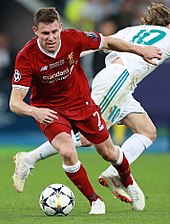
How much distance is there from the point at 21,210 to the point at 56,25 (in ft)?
6.15

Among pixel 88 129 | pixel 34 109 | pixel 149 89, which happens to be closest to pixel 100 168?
pixel 149 89

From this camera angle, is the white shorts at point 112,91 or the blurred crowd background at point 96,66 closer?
the white shorts at point 112,91

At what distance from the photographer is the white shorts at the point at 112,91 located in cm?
873

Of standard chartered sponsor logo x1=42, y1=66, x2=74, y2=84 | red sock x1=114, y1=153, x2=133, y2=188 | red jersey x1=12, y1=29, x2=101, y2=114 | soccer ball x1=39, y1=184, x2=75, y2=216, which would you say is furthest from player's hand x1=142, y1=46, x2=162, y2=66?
soccer ball x1=39, y1=184, x2=75, y2=216

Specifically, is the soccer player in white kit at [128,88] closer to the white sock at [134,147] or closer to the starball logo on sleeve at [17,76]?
the white sock at [134,147]

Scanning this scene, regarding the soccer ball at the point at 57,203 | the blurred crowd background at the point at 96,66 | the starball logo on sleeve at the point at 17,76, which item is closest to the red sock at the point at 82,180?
the soccer ball at the point at 57,203

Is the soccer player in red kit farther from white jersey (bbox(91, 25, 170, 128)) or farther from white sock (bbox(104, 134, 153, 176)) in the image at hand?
white jersey (bbox(91, 25, 170, 128))

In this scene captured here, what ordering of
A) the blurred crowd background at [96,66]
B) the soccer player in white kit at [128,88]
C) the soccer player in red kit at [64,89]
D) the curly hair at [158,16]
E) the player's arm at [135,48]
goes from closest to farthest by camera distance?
the soccer player in red kit at [64,89] < the player's arm at [135,48] < the soccer player in white kit at [128,88] < the curly hair at [158,16] < the blurred crowd background at [96,66]

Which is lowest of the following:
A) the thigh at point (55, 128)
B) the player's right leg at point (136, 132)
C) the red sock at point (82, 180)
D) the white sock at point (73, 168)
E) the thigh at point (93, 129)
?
the player's right leg at point (136, 132)

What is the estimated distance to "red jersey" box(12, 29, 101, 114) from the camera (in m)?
7.33

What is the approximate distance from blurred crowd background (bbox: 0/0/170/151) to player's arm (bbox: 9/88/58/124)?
7937 mm

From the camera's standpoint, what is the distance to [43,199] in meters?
7.46

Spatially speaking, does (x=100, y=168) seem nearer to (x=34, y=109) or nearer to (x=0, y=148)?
(x=0, y=148)

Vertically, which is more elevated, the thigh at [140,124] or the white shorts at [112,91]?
the white shorts at [112,91]
